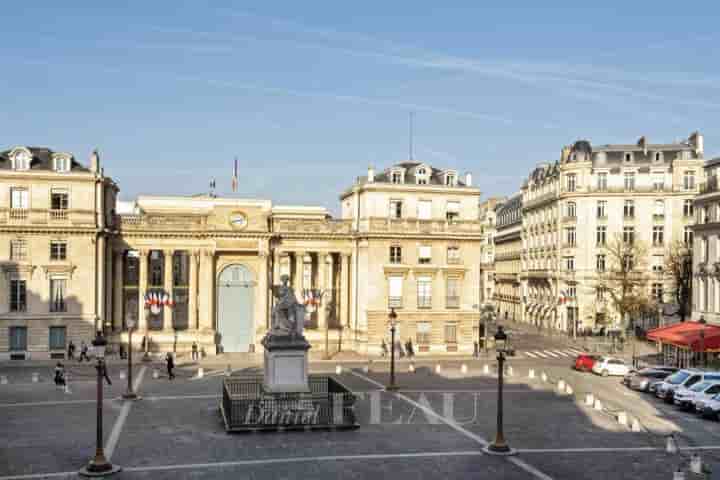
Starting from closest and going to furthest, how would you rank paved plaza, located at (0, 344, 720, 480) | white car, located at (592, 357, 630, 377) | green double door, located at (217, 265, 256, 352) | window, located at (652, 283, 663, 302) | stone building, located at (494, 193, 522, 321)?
1. paved plaza, located at (0, 344, 720, 480)
2. white car, located at (592, 357, 630, 377)
3. green double door, located at (217, 265, 256, 352)
4. window, located at (652, 283, 663, 302)
5. stone building, located at (494, 193, 522, 321)

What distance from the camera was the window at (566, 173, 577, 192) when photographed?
8544 cm

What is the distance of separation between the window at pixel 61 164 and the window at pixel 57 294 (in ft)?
25.9

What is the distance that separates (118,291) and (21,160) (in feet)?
39.6

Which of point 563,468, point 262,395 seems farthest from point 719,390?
point 262,395

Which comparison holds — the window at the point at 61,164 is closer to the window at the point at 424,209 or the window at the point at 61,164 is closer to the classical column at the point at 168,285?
the classical column at the point at 168,285

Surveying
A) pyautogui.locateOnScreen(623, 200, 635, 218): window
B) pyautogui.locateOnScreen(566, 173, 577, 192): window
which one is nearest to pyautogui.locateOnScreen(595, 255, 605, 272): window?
pyautogui.locateOnScreen(623, 200, 635, 218): window

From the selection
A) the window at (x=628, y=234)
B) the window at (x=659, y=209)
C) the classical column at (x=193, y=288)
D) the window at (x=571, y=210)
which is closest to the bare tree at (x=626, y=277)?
the window at (x=628, y=234)

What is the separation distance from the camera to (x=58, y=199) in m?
59.4

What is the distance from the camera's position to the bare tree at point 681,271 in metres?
78.6

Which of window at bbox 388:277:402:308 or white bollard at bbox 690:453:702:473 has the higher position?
window at bbox 388:277:402:308

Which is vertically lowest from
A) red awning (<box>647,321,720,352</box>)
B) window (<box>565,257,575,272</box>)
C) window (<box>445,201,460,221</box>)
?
red awning (<box>647,321,720,352</box>)

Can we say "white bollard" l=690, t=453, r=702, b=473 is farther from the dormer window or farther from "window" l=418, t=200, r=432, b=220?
the dormer window

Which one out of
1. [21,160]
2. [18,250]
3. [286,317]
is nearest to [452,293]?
[18,250]

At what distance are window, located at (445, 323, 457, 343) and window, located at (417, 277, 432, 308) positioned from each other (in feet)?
7.78
